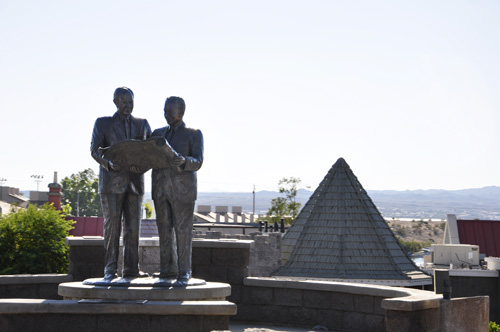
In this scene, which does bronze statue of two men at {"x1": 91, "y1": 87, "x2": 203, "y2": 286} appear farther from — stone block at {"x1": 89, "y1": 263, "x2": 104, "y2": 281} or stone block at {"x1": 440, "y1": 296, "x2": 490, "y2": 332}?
stone block at {"x1": 440, "y1": 296, "x2": 490, "y2": 332}

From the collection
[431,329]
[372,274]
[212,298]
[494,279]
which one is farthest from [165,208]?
[494,279]

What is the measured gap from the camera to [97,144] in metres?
12.6

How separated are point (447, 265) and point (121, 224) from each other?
34.1 metres

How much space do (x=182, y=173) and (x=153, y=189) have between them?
49cm

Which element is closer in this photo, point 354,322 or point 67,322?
point 67,322

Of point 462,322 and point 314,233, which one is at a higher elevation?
point 314,233

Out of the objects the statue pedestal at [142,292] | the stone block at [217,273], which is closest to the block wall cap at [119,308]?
the statue pedestal at [142,292]

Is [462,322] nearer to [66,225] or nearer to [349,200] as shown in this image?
[66,225]

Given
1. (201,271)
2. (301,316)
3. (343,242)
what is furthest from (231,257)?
(343,242)

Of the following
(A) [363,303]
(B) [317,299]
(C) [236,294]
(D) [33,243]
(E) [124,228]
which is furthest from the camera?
(D) [33,243]

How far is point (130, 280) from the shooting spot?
12109mm

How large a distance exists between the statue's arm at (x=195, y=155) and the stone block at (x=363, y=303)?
3054 millimetres

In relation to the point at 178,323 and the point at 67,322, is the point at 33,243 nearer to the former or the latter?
the point at 67,322

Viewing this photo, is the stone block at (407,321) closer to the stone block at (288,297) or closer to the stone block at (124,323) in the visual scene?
the stone block at (124,323)
